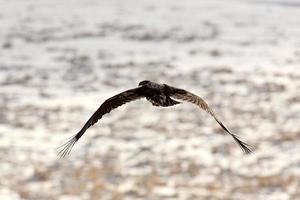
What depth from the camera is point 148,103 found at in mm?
20516

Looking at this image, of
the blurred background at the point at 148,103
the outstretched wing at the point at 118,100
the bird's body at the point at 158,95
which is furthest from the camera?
Result: the blurred background at the point at 148,103

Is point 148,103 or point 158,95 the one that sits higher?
point 148,103

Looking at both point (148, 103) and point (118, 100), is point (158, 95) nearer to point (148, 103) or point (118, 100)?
point (118, 100)

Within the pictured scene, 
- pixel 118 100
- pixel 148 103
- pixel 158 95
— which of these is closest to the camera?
pixel 158 95

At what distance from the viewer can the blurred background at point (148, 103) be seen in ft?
50.4

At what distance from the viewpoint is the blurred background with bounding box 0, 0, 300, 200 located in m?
15.4

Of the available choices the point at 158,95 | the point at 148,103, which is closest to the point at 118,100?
the point at 158,95

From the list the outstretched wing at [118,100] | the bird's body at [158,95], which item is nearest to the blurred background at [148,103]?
the outstretched wing at [118,100]

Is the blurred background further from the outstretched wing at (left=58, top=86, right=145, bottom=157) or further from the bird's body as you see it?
the bird's body

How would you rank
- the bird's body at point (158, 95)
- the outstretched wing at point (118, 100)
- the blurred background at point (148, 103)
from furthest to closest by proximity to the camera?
the blurred background at point (148, 103) → the outstretched wing at point (118, 100) → the bird's body at point (158, 95)

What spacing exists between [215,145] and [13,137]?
483 centimetres

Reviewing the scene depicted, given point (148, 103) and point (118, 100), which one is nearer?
point (118, 100)

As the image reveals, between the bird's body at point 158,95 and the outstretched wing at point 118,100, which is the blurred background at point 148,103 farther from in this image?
the bird's body at point 158,95

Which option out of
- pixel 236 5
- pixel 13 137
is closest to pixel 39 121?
pixel 13 137
